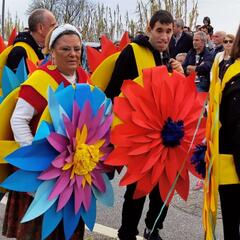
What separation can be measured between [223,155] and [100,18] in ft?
80.2

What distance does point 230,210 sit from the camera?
2.65 metres

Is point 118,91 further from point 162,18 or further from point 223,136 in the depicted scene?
point 223,136

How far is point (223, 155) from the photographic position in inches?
97.2

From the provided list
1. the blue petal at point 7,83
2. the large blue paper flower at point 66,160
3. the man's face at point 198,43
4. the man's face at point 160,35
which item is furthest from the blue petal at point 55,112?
the man's face at point 198,43

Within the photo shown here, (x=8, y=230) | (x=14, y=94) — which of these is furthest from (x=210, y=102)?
(x=8, y=230)

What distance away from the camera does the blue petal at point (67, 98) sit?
2678 millimetres

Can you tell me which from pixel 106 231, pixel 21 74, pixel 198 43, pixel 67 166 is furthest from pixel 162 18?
pixel 198 43

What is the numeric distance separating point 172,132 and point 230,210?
54 centimetres

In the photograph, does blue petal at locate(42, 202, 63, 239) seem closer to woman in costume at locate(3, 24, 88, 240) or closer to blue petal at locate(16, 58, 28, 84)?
woman in costume at locate(3, 24, 88, 240)

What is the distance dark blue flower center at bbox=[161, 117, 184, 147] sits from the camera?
287 centimetres

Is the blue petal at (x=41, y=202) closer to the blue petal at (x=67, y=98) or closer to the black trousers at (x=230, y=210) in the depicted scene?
the blue petal at (x=67, y=98)

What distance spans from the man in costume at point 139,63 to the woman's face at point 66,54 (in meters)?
0.73

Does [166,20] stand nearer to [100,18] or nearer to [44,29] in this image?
[44,29]

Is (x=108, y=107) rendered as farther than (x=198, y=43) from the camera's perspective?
No
